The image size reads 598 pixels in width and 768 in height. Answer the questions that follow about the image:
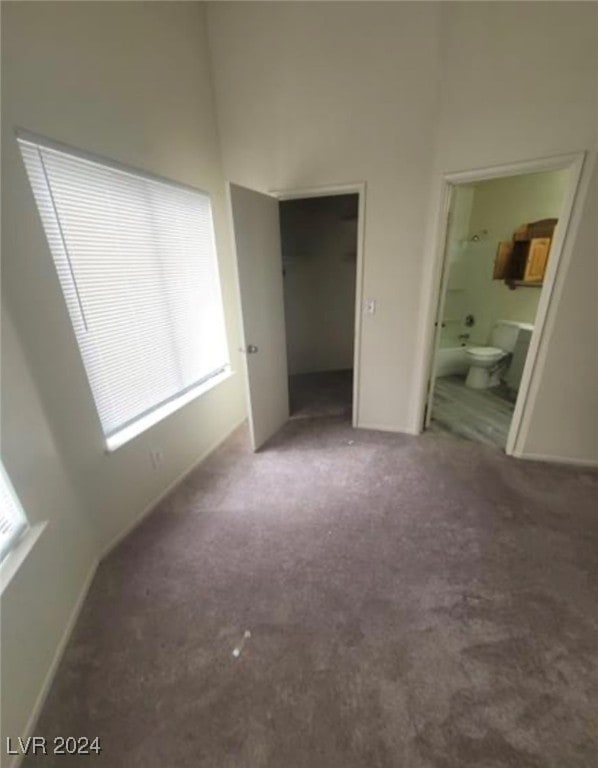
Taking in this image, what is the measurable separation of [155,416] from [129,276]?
852 millimetres

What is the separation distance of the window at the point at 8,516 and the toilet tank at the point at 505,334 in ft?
13.9

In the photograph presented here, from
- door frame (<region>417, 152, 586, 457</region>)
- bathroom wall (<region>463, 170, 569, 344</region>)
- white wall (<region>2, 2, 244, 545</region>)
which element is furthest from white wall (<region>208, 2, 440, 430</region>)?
bathroom wall (<region>463, 170, 569, 344</region>)

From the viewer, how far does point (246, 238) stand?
2184 mm

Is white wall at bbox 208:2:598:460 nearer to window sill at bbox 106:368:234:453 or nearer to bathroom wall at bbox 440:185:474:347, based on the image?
window sill at bbox 106:368:234:453

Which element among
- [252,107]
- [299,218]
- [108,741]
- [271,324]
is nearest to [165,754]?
[108,741]

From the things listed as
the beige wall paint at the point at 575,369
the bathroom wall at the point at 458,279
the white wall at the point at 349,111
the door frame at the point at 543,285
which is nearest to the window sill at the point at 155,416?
the white wall at the point at 349,111

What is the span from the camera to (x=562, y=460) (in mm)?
2291

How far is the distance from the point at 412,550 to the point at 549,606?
577 millimetres

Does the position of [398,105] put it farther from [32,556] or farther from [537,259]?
[32,556]

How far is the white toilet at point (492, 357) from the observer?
11.4 feet

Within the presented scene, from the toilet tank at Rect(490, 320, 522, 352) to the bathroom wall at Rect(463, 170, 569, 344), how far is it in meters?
0.10

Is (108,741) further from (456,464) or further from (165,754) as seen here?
(456,464)

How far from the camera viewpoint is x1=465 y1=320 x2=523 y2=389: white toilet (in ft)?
11.4

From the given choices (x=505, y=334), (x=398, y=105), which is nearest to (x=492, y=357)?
(x=505, y=334)
